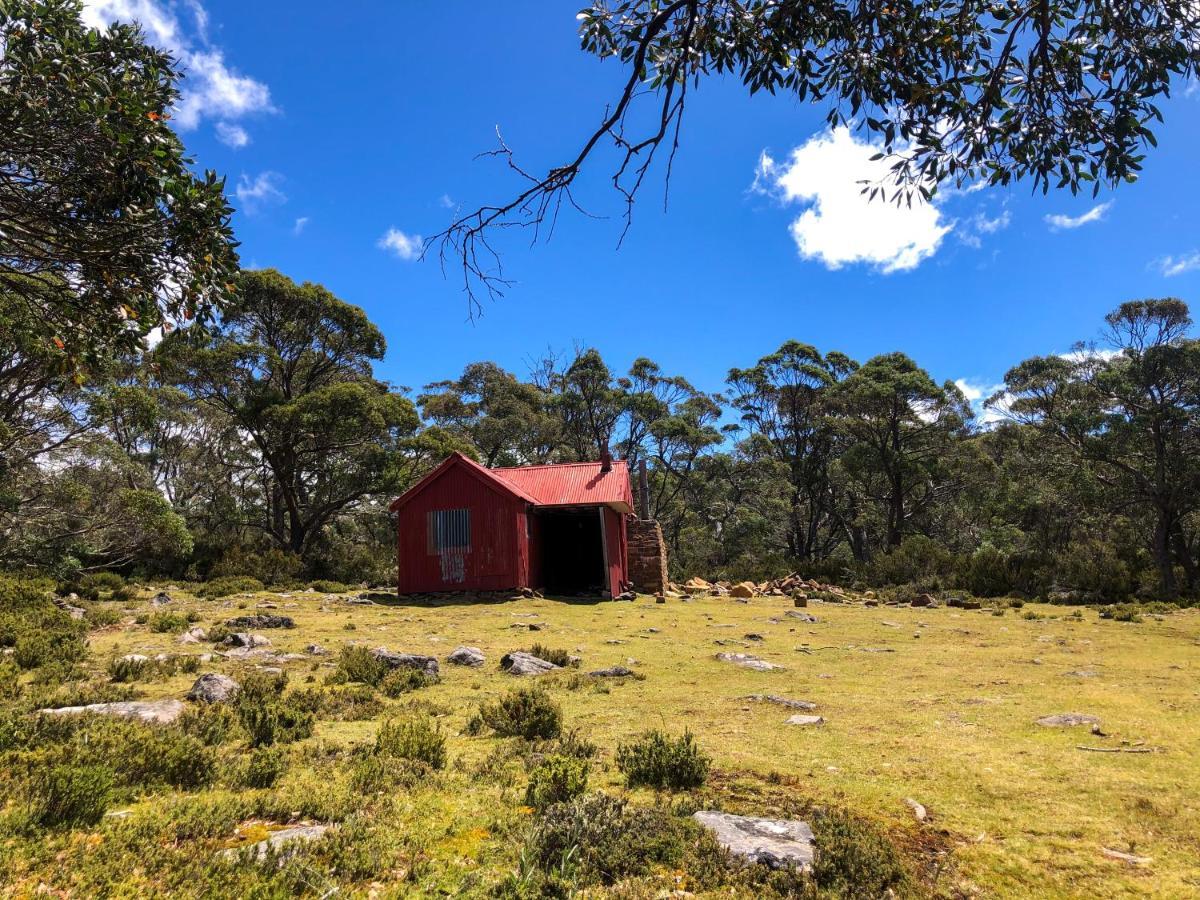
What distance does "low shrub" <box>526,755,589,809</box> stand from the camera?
4.21 meters

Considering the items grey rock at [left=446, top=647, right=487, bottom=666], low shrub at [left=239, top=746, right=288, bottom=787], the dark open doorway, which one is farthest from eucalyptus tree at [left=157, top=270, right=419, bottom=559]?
low shrub at [left=239, top=746, right=288, bottom=787]

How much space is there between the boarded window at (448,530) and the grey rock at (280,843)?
18.7m

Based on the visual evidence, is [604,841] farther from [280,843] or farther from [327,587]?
[327,587]

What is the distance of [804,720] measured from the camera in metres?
6.52

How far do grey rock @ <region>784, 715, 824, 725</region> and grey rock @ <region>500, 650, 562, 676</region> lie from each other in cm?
372

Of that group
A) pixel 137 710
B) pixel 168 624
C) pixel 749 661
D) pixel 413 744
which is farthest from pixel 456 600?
pixel 413 744

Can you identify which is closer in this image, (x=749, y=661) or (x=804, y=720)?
(x=804, y=720)

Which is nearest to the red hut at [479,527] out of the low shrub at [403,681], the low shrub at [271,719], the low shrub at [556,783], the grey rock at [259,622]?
the grey rock at [259,622]

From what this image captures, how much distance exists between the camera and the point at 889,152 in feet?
14.7

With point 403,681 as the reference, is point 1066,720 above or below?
below

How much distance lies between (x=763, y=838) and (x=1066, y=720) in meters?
4.59

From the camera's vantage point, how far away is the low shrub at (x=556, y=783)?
4211 millimetres

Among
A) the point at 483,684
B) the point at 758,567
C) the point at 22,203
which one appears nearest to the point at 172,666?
the point at 483,684

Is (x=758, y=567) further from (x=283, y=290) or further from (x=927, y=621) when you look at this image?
(x=283, y=290)
